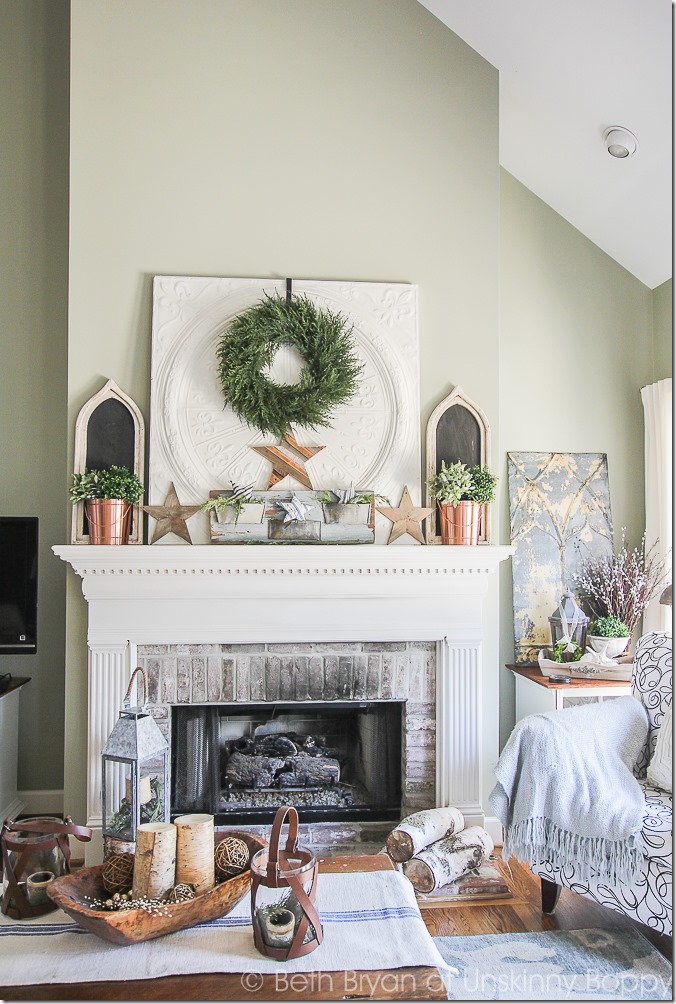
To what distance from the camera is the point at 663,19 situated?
103 inches

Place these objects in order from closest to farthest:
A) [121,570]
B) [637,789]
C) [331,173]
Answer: [637,789] < [121,570] < [331,173]

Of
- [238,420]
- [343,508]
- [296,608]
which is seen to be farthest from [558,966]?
[238,420]

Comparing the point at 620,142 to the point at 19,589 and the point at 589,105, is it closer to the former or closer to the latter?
the point at 589,105

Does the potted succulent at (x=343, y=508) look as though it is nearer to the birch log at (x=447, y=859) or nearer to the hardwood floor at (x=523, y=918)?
the birch log at (x=447, y=859)

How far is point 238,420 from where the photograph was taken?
3.03 meters

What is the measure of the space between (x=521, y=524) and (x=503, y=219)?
1.50 m

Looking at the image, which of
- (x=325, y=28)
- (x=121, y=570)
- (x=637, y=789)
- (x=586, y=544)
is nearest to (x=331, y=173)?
(x=325, y=28)

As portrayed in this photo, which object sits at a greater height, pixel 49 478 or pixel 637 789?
pixel 49 478

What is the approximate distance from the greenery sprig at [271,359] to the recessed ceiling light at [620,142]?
1.36m

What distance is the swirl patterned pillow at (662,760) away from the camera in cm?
246

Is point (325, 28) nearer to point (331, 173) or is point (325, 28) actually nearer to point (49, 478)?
point (331, 173)

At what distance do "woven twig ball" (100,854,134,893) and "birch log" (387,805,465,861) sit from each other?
1241 millimetres

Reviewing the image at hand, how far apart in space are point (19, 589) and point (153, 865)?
166 cm

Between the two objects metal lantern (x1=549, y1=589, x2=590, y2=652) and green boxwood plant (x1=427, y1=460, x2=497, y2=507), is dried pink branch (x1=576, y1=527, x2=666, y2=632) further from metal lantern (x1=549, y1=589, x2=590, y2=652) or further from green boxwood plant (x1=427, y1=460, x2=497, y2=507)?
green boxwood plant (x1=427, y1=460, x2=497, y2=507)
